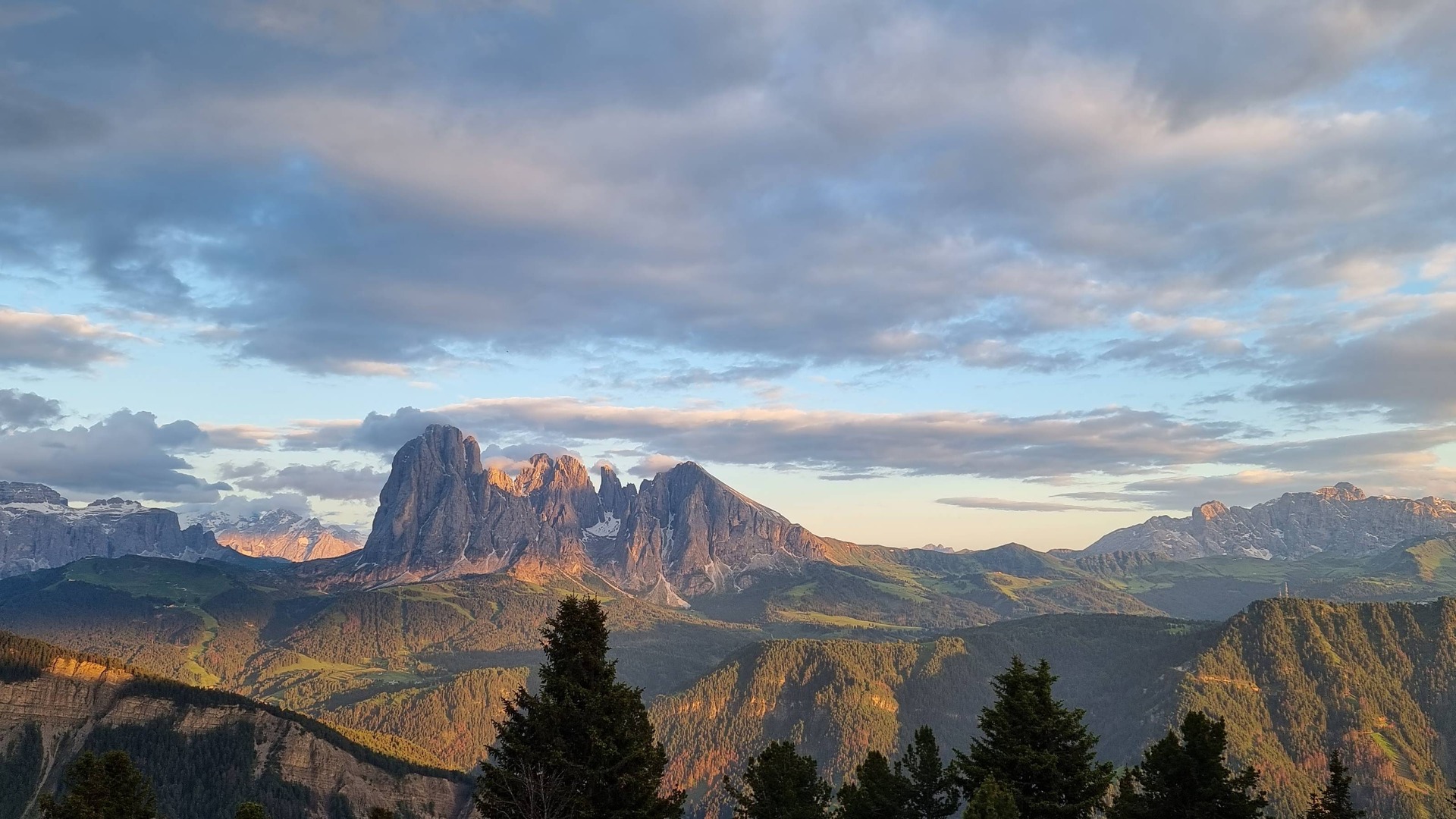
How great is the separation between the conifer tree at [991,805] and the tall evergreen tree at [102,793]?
50390 millimetres

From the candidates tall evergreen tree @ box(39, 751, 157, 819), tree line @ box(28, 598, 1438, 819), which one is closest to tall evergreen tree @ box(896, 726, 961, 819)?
tree line @ box(28, 598, 1438, 819)

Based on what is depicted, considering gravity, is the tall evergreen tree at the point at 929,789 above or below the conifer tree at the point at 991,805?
below

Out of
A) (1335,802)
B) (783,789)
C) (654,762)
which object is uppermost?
(654,762)

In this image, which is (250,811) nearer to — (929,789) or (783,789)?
(783,789)

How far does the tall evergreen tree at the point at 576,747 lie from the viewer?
4191 cm

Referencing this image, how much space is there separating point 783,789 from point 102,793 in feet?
142

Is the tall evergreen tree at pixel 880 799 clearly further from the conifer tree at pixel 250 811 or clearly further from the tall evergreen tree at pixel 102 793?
the tall evergreen tree at pixel 102 793

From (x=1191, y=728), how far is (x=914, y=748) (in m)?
25.6

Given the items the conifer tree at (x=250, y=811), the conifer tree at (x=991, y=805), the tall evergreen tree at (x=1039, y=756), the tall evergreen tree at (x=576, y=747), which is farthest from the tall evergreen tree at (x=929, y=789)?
the conifer tree at (x=250, y=811)

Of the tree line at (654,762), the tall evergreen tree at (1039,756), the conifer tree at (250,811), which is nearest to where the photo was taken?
the tree line at (654,762)

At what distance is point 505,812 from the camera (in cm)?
4284

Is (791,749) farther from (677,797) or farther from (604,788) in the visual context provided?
(604,788)

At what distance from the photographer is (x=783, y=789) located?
63281 millimetres

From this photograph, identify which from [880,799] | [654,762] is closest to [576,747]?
[654,762]
